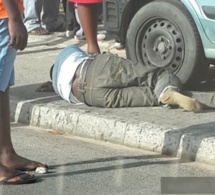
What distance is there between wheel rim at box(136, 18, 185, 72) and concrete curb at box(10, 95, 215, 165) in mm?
1116

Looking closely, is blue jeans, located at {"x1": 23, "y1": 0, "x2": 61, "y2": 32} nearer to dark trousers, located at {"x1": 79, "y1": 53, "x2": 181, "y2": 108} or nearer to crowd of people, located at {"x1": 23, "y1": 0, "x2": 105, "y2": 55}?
crowd of people, located at {"x1": 23, "y1": 0, "x2": 105, "y2": 55}

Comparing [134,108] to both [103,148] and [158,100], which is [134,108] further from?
[103,148]

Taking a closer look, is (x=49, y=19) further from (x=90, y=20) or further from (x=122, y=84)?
(x=122, y=84)

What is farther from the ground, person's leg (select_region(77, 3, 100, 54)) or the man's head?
person's leg (select_region(77, 3, 100, 54))

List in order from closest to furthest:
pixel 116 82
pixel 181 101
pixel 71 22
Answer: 1. pixel 181 101
2. pixel 116 82
3. pixel 71 22

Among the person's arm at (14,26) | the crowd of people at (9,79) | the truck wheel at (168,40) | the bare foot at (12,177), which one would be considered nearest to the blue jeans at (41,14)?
the truck wheel at (168,40)

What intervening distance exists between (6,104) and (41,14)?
5950mm

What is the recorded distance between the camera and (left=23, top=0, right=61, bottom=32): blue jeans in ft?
35.3

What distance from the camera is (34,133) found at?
6.77 meters

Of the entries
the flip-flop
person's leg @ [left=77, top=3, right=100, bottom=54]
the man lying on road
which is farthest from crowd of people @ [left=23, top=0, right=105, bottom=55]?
the flip-flop

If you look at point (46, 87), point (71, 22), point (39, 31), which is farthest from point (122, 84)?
point (39, 31)

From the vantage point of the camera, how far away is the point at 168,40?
7418 mm

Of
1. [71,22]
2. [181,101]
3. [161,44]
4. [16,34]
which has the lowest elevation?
[181,101]

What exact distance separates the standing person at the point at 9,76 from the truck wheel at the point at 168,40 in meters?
2.28
